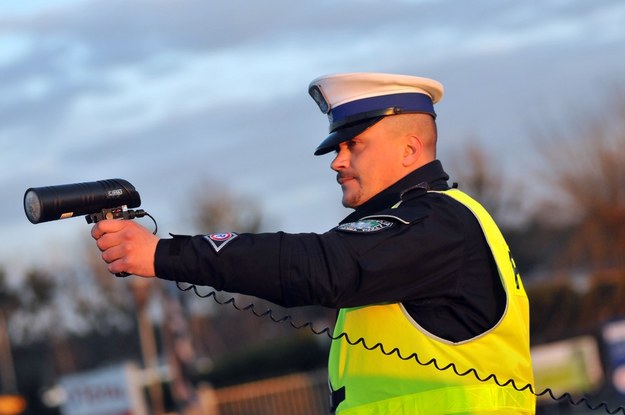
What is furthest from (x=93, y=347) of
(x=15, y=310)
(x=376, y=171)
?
(x=376, y=171)

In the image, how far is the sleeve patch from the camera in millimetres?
3430

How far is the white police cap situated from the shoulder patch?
1.57ft

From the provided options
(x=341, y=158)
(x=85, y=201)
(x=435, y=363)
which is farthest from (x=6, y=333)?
(x=85, y=201)

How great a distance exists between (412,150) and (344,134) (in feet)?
0.81

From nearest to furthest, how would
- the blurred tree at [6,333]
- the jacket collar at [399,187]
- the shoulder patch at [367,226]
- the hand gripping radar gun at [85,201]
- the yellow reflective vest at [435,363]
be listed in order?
the hand gripping radar gun at [85,201], the shoulder patch at [367,226], the yellow reflective vest at [435,363], the jacket collar at [399,187], the blurred tree at [6,333]

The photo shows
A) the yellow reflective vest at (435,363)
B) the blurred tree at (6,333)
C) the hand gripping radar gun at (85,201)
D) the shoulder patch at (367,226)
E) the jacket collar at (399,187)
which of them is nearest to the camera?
the hand gripping radar gun at (85,201)

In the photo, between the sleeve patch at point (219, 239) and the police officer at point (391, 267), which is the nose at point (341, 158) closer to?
the police officer at point (391, 267)

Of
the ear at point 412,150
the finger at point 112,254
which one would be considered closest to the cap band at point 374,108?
the ear at point 412,150

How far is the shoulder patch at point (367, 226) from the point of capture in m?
3.58

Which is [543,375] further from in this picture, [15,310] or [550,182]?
[15,310]

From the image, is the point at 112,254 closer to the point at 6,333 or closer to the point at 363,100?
the point at 363,100

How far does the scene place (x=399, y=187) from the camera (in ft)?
13.2

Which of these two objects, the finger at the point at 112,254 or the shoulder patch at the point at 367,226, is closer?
the finger at the point at 112,254

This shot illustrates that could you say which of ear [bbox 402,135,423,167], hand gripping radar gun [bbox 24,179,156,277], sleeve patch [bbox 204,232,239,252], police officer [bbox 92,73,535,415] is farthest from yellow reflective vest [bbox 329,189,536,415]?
hand gripping radar gun [bbox 24,179,156,277]
